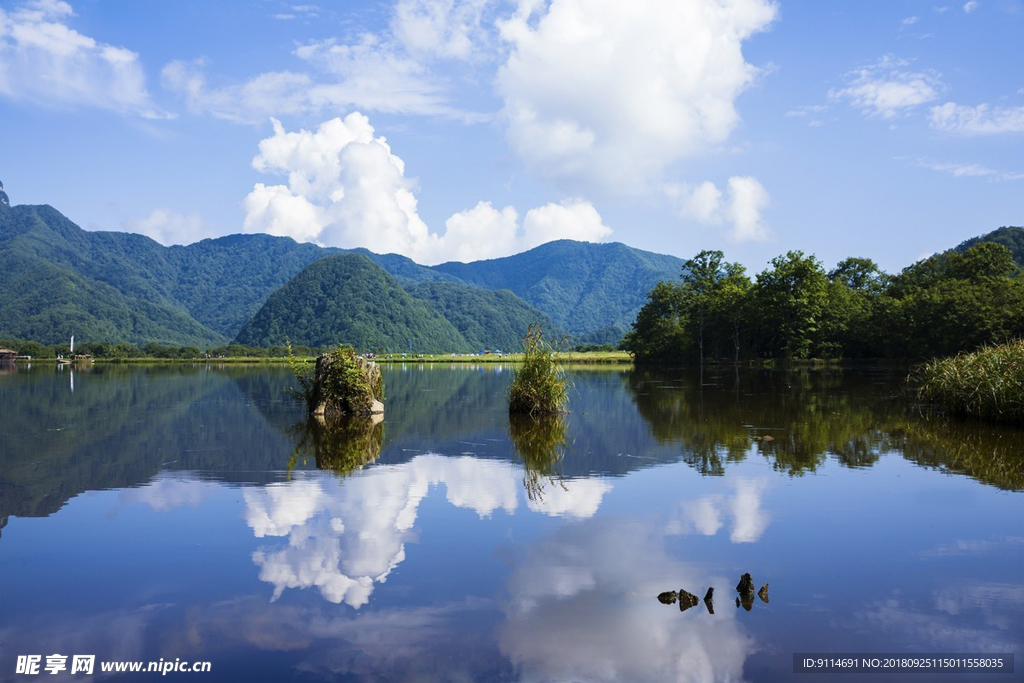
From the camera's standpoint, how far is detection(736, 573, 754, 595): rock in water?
6.03m

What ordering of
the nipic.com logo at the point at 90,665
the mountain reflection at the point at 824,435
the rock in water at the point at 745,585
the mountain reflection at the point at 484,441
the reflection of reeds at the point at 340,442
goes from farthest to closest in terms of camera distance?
the reflection of reeds at the point at 340,442, the mountain reflection at the point at 824,435, the mountain reflection at the point at 484,441, the rock in water at the point at 745,585, the nipic.com logo at the point at 90,665

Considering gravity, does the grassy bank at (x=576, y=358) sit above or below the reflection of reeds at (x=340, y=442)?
above

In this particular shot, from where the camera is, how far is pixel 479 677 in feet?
15.7

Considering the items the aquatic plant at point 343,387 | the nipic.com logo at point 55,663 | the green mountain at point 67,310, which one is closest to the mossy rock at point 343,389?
the aquatic plant at point 343,387

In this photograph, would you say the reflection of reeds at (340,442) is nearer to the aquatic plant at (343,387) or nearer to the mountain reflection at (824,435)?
the aquatic plant at (343,387)

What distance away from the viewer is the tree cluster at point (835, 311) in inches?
1886

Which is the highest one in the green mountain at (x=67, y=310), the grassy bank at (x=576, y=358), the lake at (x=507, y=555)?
the green mountain at (x=67, y=310)

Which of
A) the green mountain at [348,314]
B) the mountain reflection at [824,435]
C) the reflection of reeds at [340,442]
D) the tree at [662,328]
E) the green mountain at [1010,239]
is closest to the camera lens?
the mountain reflection at [824,435]

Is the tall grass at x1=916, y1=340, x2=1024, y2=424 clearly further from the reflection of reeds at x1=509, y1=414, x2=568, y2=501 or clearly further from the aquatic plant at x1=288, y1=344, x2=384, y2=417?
the aquatic plant at x1=288, y1=344, x2=384, y2=417

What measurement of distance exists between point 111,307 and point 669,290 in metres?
138

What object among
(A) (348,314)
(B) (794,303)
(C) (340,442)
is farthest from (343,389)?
(A) (348,314)

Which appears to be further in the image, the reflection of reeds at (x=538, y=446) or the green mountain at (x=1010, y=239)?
the green mountain at (x=1010, y=239)

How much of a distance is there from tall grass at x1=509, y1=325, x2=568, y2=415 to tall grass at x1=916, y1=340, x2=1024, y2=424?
10050 millimetres

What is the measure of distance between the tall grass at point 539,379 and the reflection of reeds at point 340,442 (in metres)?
4.04
